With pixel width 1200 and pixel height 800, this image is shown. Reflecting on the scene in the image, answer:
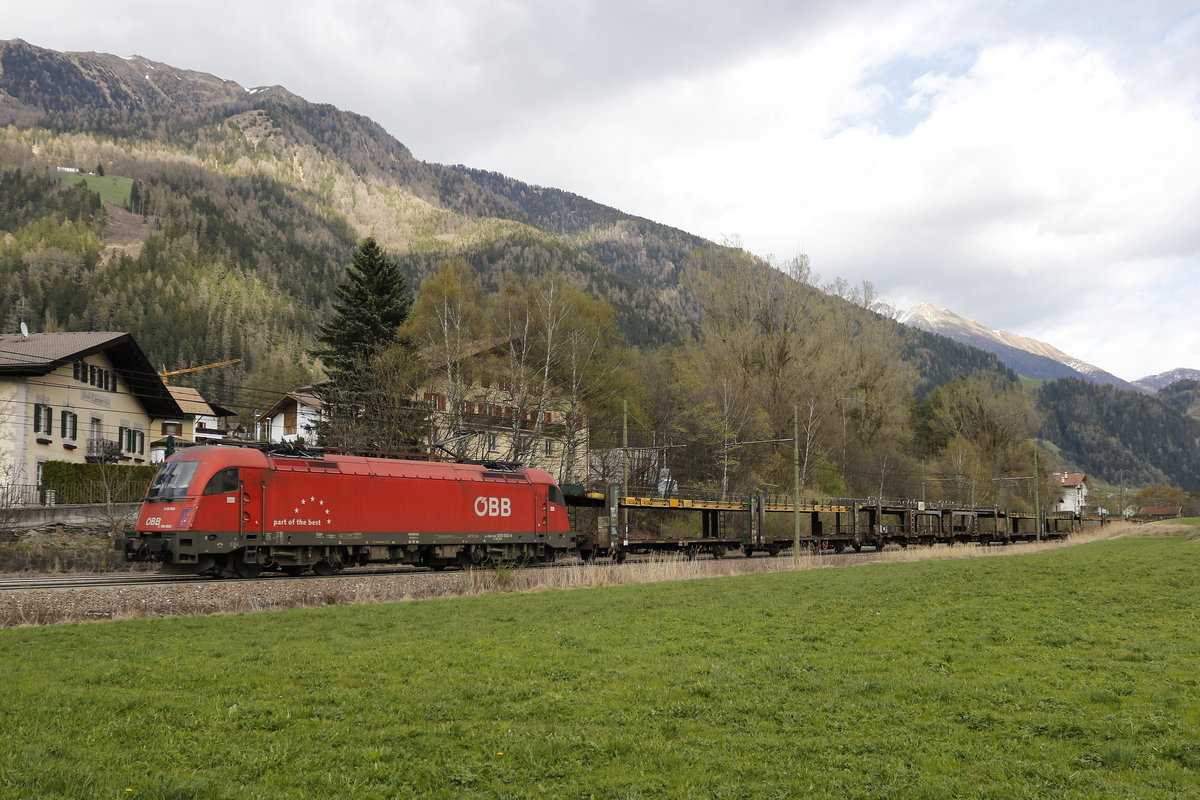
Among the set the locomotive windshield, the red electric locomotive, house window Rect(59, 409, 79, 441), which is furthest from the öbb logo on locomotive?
house window Rect(59, 409, 79, 441)

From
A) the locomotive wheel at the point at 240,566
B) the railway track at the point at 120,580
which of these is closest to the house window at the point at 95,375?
the railway track at the point at 120,580

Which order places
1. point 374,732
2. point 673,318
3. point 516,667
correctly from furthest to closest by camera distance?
point 673,318
point 516,667
point 374,732

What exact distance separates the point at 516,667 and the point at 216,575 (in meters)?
18.8

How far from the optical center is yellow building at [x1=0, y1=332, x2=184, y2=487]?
4188 cm

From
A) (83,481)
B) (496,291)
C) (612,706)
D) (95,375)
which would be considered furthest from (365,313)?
(496,291)

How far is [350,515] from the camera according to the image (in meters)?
29.4

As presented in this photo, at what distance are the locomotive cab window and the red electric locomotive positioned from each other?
0.03 metres

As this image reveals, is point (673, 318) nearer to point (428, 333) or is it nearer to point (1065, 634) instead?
point (428, 333)

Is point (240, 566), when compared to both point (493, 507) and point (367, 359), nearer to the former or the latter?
point (493, 507)

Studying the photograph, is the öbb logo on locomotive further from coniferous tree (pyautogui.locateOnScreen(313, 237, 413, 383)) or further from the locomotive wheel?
coniferous tree (pyautogui.locateOnScreen(313, 237, 413, 383))

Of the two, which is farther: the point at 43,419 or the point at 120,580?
the point at 43,419

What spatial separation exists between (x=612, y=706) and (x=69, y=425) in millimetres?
45619

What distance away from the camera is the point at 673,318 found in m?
154

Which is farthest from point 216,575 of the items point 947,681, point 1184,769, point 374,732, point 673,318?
point 673,318
